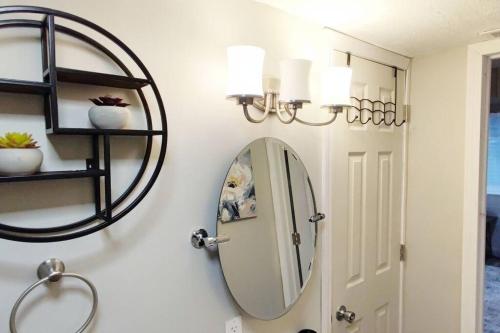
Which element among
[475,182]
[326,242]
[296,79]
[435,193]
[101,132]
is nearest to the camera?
[101,132]

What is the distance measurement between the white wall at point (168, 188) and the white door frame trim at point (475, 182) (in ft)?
3.40

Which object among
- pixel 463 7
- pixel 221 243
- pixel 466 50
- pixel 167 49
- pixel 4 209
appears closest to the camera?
pixel 4 209

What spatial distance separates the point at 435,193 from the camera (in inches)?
74.9

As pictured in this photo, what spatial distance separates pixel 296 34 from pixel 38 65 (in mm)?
929

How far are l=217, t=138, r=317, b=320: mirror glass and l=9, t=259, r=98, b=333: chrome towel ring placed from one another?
40 cm

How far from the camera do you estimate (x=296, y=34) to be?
1383 millimetres

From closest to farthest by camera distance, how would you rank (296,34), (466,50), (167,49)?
(167,49)
(296,34)
(466,50)

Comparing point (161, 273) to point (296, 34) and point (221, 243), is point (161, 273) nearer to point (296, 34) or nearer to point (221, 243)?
point (221, 243)

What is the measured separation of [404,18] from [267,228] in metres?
0.97

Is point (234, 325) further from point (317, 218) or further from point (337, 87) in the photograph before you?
point (337, 87)

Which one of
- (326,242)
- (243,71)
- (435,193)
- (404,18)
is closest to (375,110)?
(404,18)

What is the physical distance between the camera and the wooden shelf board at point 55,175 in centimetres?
69

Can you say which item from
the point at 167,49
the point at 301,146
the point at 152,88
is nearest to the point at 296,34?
the point at 301,146

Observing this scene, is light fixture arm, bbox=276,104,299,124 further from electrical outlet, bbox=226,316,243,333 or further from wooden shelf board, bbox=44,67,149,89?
electrical outlet, bbox=226,316,243,333
